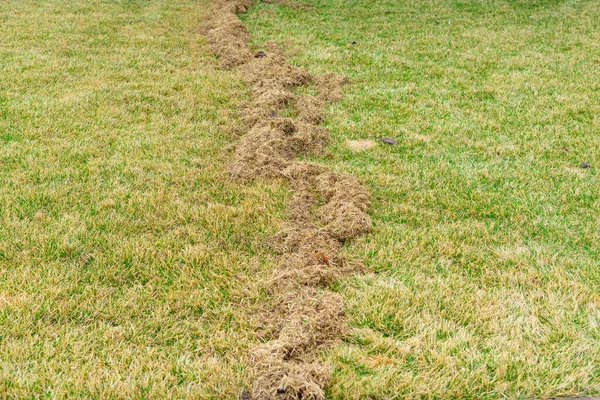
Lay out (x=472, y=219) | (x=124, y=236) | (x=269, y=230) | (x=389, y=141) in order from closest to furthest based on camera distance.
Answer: (x=124, y=236)
(x=269, y=230)
(x=472, y=219)
(x=389, y=141)

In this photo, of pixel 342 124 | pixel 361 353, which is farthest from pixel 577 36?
pixel 361 353

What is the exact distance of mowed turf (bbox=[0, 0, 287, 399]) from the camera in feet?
8.47

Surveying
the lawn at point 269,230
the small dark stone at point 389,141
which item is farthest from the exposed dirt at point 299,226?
the small dark stone at point 389,141

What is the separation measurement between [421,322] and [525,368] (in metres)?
0.59

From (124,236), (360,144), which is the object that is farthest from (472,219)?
(124,236)

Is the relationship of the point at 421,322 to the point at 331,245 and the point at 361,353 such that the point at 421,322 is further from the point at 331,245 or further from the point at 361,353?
the point at 331,245

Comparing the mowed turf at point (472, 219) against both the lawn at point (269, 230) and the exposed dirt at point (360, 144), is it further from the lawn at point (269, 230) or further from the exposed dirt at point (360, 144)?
the exposed dirt at point (360, 144)

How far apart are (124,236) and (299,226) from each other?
132 centimetres

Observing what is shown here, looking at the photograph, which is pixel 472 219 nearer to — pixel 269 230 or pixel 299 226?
pixel 299 226

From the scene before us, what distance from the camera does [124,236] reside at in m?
3.68

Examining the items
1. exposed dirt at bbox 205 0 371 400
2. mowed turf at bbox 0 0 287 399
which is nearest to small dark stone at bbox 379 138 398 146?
exposed dirt at bbox 205 0 371 400

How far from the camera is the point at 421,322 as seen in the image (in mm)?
2881

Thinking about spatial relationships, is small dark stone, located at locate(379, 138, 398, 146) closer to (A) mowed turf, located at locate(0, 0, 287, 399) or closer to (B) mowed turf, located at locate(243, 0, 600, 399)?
(B) mowed turf, located at locate(243, 0, 600, 399)

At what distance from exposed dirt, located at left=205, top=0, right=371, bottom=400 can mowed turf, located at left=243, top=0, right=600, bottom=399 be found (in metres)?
0.15
